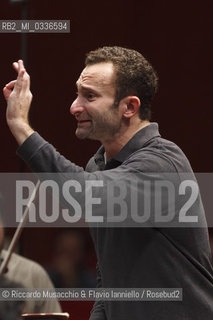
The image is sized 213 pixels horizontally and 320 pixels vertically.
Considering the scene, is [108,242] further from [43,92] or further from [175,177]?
[43,92]

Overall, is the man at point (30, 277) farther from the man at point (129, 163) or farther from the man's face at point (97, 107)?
the man's face at point (97, 107)

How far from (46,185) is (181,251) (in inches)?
11.9

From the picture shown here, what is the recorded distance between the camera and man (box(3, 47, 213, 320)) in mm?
1240

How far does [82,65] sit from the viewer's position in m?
2.10

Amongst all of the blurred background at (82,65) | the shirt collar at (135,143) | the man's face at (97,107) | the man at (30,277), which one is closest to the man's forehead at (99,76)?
the man's face at (97,107)

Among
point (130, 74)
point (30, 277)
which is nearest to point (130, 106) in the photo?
point (130, 74)

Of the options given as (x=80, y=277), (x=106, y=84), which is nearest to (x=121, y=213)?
(x=106, y=84)

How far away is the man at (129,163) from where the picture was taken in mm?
1240

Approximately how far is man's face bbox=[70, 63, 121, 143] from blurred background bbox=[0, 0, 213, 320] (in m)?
0.66

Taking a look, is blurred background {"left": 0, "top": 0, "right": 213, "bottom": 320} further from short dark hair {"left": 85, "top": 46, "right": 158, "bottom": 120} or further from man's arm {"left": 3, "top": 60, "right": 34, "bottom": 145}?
man's arm {"left": 3, "top": 60, "right": 34, "bottom": 145}

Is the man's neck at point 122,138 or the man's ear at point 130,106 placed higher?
the man's ear at point 130,106

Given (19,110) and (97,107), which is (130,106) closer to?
(97,107)

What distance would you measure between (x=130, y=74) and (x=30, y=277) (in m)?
→ 0.70

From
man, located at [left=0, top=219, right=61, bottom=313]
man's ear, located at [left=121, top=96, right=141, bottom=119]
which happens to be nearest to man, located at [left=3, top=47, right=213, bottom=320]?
man's ear, located at [left=121, top=96, right=141, bottom=119]
